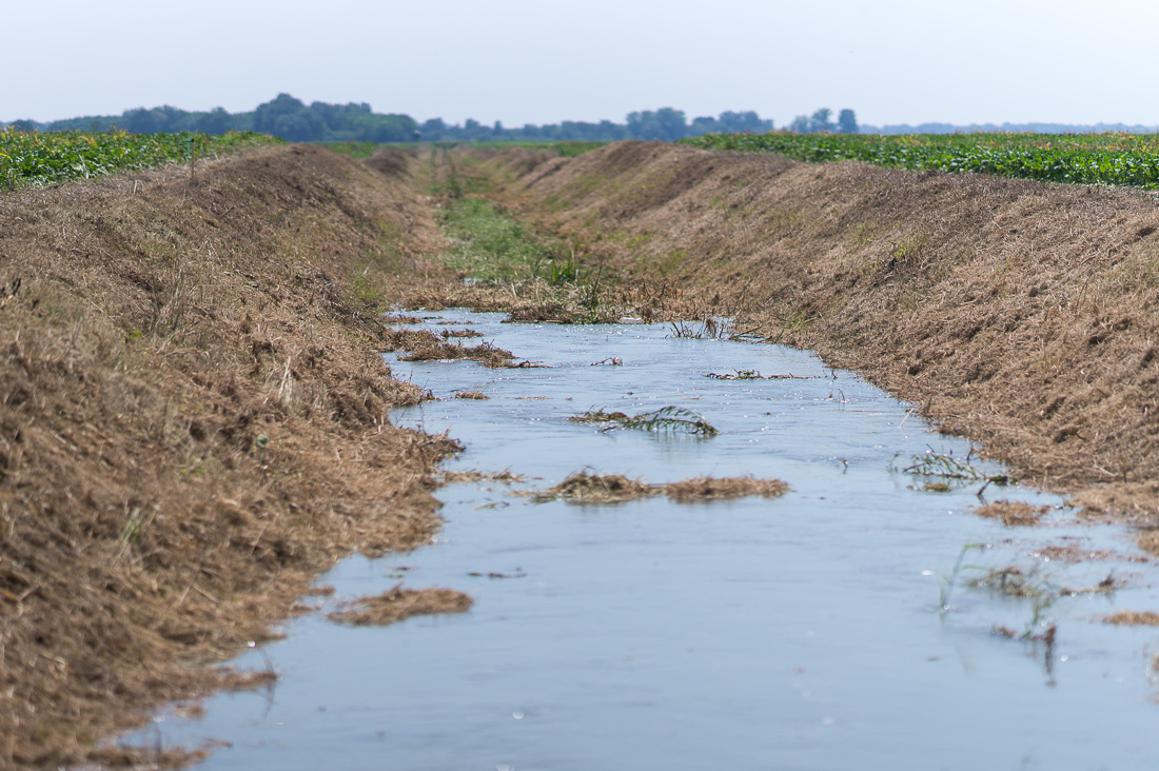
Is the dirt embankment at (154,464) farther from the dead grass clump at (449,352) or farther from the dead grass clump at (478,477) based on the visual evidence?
the dead grass clump at (449,352)

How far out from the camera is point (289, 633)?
963cm

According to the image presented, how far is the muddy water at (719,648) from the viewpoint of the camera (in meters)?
7.93

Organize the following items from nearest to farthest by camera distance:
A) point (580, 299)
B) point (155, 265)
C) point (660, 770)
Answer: point (660, 770)
point (155, 265)
point (580, 299)

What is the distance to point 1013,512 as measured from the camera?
12.4 metres

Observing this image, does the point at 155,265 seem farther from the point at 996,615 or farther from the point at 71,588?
the point at 996,615

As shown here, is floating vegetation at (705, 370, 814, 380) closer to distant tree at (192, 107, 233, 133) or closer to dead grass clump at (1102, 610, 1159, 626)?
dead grass clump at (1102, 610, 1159, 626)

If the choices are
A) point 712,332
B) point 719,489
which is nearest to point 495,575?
point 719,489

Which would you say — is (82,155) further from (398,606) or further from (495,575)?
(398,606)

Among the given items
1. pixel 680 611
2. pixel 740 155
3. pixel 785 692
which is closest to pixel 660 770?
pixel 785 692

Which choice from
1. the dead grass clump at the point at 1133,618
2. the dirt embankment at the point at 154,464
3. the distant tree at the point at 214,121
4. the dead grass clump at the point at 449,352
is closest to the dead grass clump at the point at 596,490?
the dirt embankment at the point at 154,464

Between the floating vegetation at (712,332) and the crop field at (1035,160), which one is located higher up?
the crop field at (1035,160)

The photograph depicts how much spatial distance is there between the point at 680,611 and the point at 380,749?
2834 mm

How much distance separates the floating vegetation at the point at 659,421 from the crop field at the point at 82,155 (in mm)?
13700

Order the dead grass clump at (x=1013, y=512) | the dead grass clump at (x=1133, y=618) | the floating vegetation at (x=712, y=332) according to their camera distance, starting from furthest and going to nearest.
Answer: the floating vegetation at (x=712, y=332) → the dead grass clump at (x=1013, y=512) → the dead grass clump at (x=1133, y=618)
